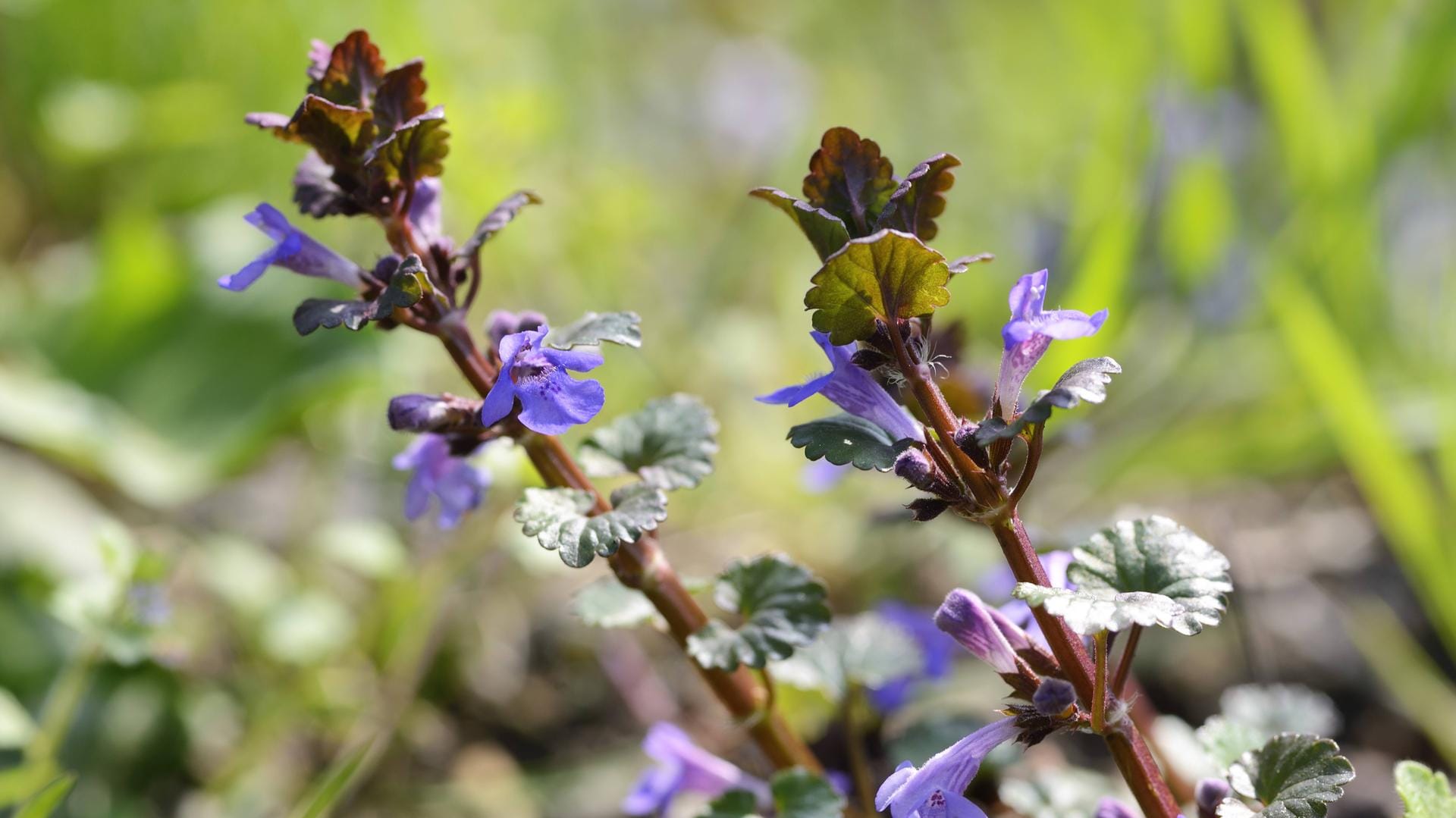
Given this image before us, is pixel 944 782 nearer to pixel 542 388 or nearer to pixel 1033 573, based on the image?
pixel 1033 573

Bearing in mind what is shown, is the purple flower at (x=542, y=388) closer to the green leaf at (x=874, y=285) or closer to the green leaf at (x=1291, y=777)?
the green leaf at (x=874, y=285)

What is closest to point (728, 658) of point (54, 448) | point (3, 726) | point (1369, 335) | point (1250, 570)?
point (3, 726)

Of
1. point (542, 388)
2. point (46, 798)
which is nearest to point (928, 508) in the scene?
point (542, 388)

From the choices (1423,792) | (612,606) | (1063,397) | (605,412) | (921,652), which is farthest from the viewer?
(605,412)

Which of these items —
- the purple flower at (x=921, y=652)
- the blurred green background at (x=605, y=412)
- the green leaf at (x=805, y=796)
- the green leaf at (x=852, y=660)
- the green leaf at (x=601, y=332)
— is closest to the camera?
the green leaf at (x=601, y=332)

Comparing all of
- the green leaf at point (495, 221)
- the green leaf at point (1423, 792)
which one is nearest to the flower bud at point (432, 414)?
the green leaf at point (495, 221)

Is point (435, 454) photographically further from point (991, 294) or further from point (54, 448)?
point (991, 294)
